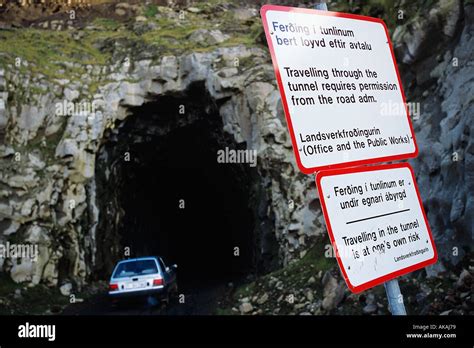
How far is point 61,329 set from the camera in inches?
203

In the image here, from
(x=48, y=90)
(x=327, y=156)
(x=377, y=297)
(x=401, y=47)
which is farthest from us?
(x=48, y=90)

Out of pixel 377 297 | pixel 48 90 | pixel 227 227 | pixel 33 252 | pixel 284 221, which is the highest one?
pixel 48 90

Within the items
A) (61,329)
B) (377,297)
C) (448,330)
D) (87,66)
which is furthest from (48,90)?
(448,330)

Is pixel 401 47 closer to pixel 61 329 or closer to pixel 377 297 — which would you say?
pixel 377 297

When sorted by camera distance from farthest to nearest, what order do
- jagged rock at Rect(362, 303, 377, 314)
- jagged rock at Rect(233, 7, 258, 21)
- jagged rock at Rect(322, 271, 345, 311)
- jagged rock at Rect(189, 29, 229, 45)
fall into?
jagged rock at Rect(233, 7, 258, 21) < jagged rock at Rect(189, 29, 229, 45) < jagged rock at Rect(322, 271, 345, 311) < jagged rock at Rect(362, 303, 377, 314)

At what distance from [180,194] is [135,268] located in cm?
1188

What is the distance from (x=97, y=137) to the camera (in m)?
18.4

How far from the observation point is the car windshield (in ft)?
46.4

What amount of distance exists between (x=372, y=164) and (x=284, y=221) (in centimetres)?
1435

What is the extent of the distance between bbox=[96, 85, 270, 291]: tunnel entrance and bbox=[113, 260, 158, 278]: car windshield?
4.19 metres

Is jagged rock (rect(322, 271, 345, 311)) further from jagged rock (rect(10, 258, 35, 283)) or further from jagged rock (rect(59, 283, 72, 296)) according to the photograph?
jagged rock (rect(10, 258, 35, 283))
